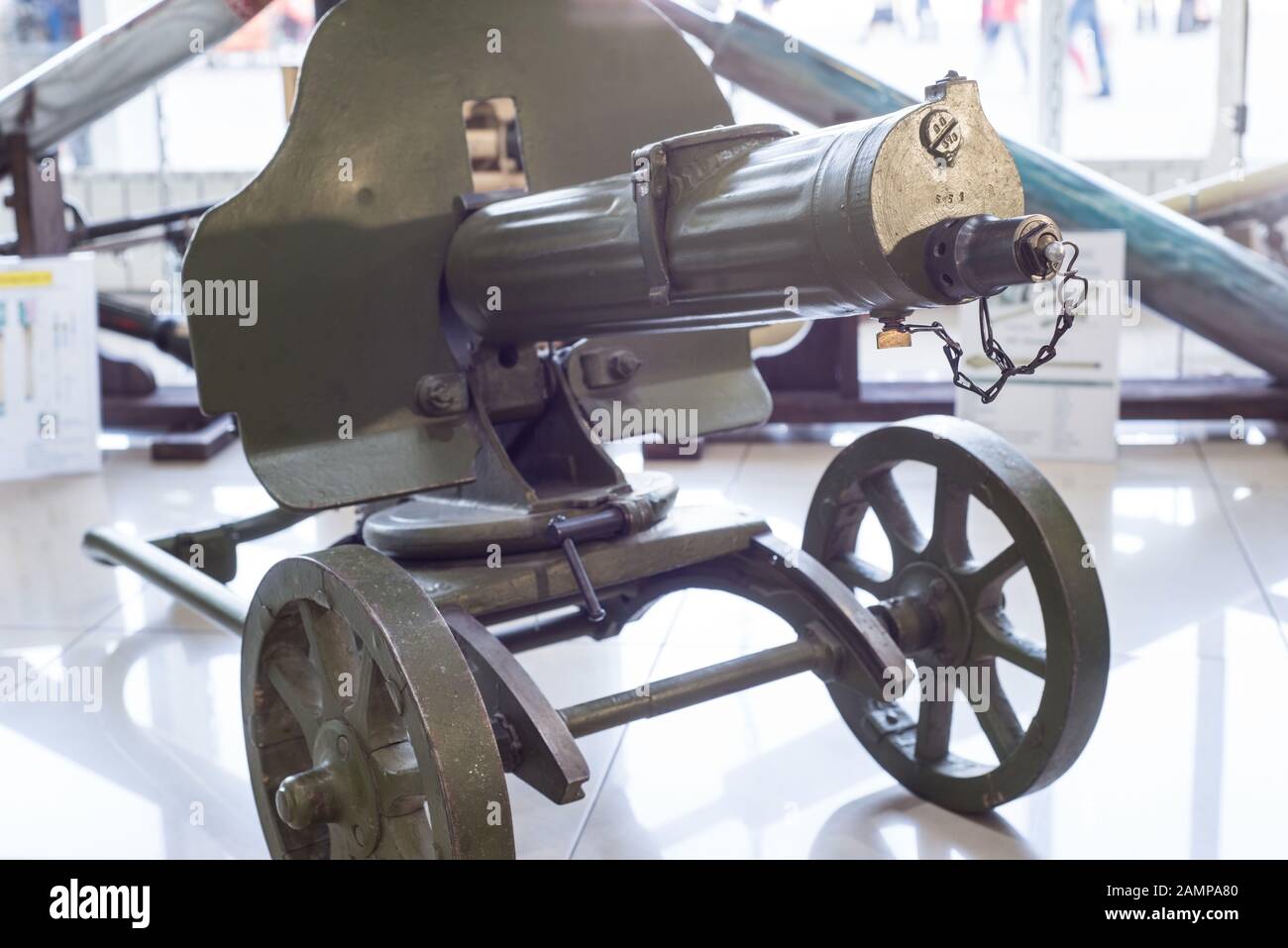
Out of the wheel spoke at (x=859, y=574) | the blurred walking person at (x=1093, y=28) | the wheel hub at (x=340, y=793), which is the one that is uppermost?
the blurred walking person at (x=1093, y=28)

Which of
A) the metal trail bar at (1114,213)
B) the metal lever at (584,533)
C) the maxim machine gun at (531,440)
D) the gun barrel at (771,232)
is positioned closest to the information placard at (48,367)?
the metal trail bar at (1114,213)

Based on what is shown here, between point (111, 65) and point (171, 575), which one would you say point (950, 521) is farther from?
point (111, 65)

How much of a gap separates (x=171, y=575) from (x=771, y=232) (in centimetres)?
155

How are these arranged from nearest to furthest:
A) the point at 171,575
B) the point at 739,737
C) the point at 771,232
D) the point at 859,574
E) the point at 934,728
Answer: the point at 771,232 < the point at 934,728 < the point at 859,574 < the point at 739,737 < the point at 171,575

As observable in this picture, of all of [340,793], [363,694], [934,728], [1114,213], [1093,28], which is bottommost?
[934,728]

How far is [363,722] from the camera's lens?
168 cm

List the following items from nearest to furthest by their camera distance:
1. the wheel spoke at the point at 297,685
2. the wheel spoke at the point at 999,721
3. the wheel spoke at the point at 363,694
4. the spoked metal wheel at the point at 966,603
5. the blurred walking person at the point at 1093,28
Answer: the wheel spoke at the point at 363,694
the wheel spoke at the point at 297,685
the spoked metal wheel at the point at 966,603
the wheel spoke at the point at 999,721
the blurred walking person at the point at 1093,28

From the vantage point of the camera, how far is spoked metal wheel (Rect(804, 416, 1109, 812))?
1926 millimetres

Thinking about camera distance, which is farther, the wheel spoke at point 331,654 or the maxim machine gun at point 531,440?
the wheel spoke at point 331,654

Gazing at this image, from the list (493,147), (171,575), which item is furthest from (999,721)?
(493,147)

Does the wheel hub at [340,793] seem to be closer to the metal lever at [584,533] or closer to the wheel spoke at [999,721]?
the metal lever at [584,533]

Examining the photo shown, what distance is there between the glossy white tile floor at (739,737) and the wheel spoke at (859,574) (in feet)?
0.96

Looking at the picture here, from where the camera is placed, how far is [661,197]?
167cm

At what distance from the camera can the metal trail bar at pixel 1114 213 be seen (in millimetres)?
4219
